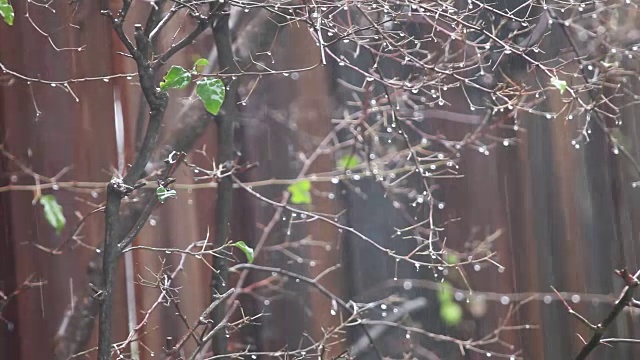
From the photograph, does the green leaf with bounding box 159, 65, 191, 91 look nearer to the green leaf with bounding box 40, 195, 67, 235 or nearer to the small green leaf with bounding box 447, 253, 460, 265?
the green leaf with bounding box 40, 195, 67, 235

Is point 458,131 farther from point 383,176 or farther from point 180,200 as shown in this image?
point 180,200

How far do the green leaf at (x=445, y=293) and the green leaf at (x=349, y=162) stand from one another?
30 centimetres

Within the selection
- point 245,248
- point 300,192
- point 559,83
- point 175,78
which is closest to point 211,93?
point 175,78

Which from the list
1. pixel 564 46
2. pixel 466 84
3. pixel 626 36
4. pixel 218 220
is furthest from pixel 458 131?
pixel 218 220

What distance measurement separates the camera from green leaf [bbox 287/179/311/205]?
55.9 inches

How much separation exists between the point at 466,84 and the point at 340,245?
41cm

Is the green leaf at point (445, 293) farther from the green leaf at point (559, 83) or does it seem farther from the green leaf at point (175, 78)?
the green leaf at point (175, 78)

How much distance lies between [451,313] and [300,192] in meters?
0.39

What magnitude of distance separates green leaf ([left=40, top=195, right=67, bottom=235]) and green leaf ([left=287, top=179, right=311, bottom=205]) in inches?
17.6

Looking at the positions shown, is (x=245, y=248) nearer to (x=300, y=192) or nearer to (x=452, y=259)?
(x=300, y=192)

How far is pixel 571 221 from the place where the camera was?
56.9 inches

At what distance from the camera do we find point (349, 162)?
143 centimetres

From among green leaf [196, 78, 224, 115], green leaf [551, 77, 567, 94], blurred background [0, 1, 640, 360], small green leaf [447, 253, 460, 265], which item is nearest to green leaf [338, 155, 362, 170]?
blurred background [0, 1, 640, 360]

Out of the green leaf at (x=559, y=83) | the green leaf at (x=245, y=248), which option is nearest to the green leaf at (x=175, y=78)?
the green leaf at (x=245, y=248)
